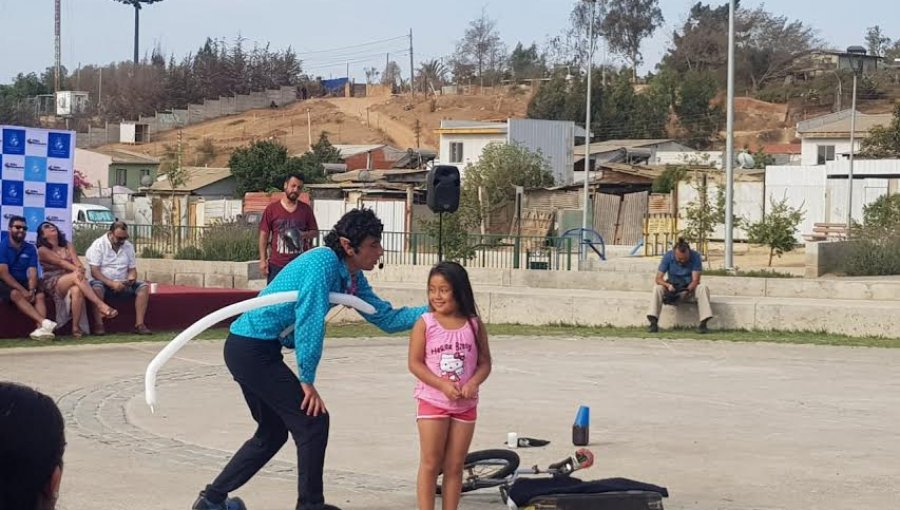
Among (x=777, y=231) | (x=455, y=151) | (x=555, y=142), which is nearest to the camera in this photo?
(x=777, y=231)

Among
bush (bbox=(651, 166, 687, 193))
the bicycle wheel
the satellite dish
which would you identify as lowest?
the bicycle wheel

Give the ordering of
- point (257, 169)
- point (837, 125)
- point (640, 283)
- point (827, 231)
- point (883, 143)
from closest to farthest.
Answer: point (640, 283) → point (827, 231) → point (883, 143) → point (257, 169) → point (837, 125)

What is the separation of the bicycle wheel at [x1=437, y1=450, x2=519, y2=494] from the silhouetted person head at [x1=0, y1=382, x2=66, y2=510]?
530 centimetres

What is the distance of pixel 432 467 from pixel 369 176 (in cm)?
5214

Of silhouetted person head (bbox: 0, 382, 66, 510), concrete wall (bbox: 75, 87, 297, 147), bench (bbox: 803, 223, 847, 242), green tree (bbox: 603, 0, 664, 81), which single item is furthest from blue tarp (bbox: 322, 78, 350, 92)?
silhouetted person head (bbox: 0, 382, 66, 510)

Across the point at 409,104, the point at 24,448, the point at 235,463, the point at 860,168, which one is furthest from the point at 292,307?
the point at 409,104

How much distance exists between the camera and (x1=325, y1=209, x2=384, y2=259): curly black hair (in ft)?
22.2

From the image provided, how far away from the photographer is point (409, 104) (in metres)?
110

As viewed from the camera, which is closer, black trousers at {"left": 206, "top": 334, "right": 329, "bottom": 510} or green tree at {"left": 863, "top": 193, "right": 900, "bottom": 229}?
black trousers at {"left": 206, "top": 334, "right": 329, "bottom": 510}

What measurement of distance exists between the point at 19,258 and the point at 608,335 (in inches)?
285

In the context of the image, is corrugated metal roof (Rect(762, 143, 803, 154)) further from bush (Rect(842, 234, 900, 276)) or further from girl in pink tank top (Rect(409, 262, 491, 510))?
girl in pink tank top (Rect(409, 262, 491, 510))

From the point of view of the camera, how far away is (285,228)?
45.8 feet

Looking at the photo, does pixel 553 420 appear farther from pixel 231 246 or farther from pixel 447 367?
pixel 231 246

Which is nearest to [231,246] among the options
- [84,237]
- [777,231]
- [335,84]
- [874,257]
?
[84,237]
